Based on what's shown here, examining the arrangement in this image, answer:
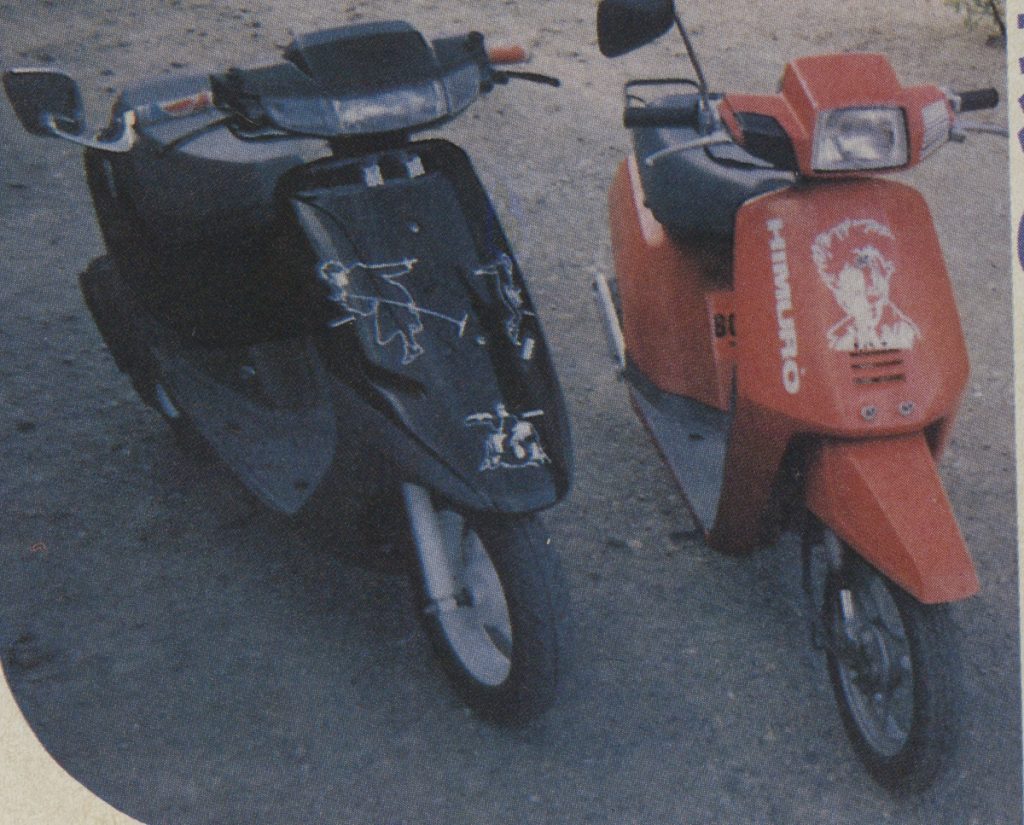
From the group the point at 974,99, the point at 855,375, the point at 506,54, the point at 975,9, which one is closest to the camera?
the point at 855,375

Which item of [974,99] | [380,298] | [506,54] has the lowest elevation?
[380,298]

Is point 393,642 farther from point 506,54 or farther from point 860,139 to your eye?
point 860,139

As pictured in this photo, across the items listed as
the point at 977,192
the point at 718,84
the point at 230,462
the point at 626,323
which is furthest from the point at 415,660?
the point at 718,84

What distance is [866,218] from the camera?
8.27ft

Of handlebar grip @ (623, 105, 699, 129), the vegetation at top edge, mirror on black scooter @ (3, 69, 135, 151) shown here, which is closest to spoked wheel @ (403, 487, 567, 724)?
handlebar grip @ (623, 105, 699, 129)

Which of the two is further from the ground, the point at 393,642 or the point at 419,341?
the point at 419,341

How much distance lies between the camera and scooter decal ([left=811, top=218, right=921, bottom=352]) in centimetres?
246

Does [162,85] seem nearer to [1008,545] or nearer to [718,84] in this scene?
[1008,545]

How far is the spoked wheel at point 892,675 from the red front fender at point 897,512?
0.10 meters

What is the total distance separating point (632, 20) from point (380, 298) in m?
0.78

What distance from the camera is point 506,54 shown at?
2.83 m

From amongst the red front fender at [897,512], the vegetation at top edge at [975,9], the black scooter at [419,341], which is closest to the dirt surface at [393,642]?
the black scooter at [419,341]

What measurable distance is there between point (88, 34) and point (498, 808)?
16.3ft

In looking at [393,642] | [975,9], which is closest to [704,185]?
[393,642]
